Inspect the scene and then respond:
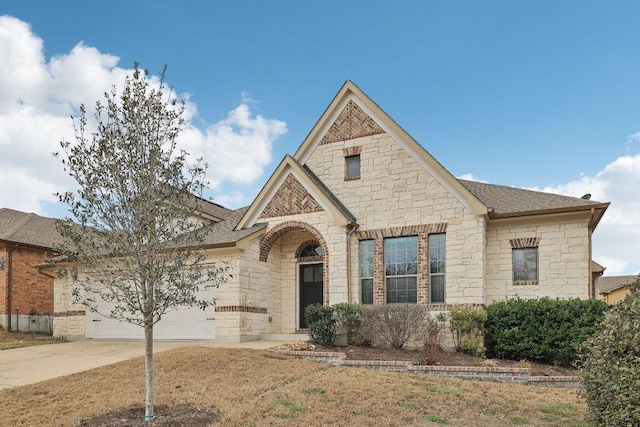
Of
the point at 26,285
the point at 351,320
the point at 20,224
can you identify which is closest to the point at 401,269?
the point at 351,320

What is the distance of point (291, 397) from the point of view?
8.34 m

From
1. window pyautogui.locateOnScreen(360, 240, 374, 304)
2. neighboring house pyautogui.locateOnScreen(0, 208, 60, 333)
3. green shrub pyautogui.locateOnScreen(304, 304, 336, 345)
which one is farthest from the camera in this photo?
neighboring house pyautogui.locateOnScreen(0, 208, 60, 333)

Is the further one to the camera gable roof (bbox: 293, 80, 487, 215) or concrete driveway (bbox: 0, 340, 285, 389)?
gable roof (bbox: 293, 80, 487, 215)

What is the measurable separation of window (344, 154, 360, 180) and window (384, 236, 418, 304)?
2.54 metres

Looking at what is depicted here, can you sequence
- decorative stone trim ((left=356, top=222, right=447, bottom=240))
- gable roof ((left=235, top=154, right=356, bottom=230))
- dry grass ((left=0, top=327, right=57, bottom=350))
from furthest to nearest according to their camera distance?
dry grass ((left=0, top=327, right=57, bottom=350)), gable roof ((left=235, top=154, right=356, bottom=230)), decorative stone trim ((left=356, top=222, right=447, bottom=240))

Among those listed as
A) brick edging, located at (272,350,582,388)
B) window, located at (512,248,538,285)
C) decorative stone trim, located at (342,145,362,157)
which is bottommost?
brick edging, located at (272,350,582,388)

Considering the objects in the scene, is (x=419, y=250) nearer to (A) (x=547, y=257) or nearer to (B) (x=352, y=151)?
(A) (x=547, y=257)

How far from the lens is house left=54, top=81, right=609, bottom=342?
14.7 metres

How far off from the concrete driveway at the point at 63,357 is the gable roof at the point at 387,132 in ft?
22.5

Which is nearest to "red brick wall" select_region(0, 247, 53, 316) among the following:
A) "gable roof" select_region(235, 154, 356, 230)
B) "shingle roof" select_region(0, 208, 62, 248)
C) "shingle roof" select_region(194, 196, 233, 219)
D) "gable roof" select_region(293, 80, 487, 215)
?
"shingle roof" select_region(0, 208, 62, 248)

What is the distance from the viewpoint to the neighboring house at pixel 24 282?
71.1ft

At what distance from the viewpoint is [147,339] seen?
7.43 metres

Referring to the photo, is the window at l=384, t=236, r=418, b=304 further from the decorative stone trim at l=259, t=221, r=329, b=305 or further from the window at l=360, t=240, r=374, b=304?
the decorative stone trim at l=259, t=221, r=329, b=305

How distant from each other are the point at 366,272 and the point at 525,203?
209 inches
